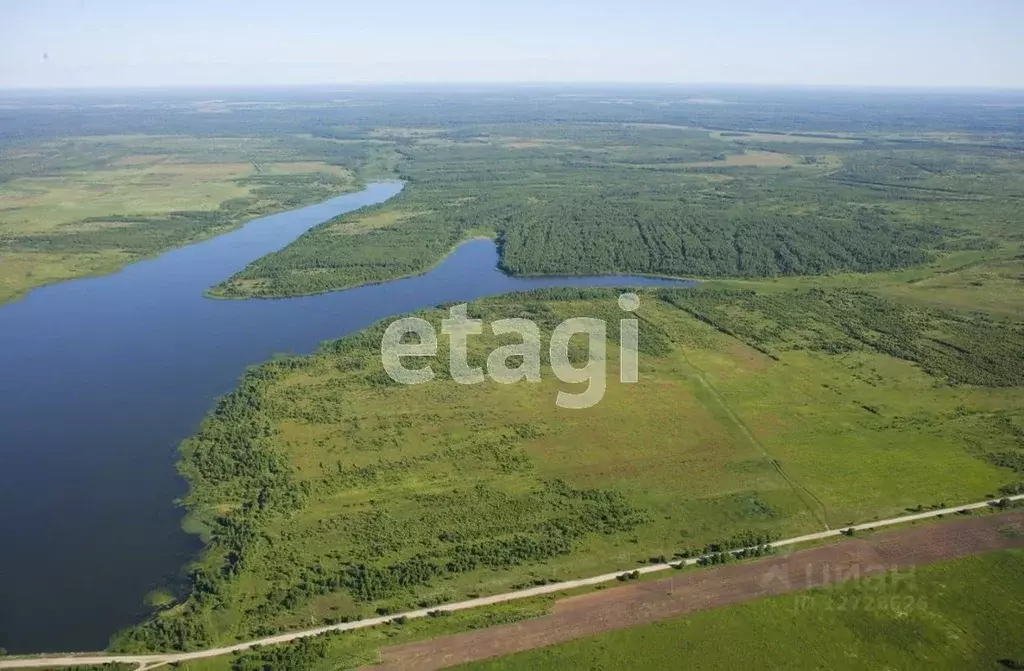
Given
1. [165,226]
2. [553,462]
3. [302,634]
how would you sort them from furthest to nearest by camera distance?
[165,226] < [553,462] < [302,634]

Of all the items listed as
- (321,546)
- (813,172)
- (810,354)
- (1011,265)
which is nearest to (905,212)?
(1011,265)

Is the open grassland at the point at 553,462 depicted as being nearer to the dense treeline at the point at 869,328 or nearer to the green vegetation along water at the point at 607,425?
the green vegetation along water at the point at 607,425

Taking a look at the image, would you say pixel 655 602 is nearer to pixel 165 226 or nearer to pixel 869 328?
pixel 869 328

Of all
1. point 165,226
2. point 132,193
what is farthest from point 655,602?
point 132,193

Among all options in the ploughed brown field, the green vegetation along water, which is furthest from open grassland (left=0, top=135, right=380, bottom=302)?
the ploughed brown field

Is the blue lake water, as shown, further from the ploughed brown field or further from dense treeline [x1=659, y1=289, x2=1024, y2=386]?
the ploughed brown field

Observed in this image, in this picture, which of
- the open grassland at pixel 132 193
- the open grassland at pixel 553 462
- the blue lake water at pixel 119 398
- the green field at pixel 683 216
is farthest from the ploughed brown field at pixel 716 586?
the open grassland at pixel 132 193
